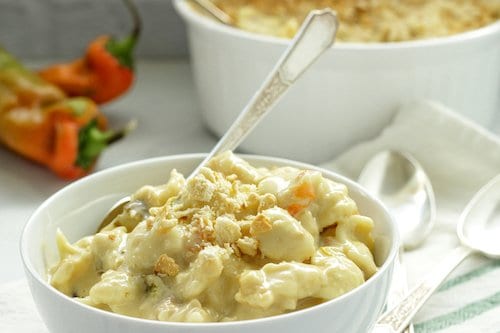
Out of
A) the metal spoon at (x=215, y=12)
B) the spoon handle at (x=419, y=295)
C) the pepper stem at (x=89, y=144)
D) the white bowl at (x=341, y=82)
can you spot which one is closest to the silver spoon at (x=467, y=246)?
the spoon handle at (x=419, y=295)

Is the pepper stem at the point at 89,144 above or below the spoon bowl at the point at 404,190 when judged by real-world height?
below

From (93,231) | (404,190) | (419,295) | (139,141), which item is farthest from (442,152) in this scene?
(93,231)

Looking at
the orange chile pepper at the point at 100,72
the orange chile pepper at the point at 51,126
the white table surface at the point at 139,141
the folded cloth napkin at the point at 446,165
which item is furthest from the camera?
the orange chile pepper at the point at 100,72

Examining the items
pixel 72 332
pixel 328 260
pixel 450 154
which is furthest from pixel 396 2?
pixel 72 332

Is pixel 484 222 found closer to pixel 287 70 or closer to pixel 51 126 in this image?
pixel 287 70

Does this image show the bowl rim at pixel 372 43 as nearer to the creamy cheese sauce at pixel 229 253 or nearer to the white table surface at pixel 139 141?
the white table surface at pixel 139 141

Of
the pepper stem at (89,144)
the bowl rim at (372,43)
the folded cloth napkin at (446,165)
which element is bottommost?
the pepper stem at (89,144)

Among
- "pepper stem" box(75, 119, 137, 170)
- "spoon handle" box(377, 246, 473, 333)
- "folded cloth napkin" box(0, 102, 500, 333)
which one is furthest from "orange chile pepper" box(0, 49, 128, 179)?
"spoon handle" box(377, 246, 473, 333)
